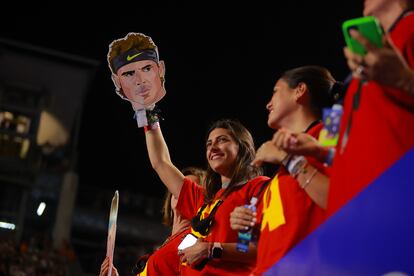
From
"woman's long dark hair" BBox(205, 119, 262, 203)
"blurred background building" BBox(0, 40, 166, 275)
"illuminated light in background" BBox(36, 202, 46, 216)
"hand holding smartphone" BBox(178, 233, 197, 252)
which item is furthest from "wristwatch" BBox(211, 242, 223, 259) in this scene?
"illuminated light in background" BBox(36, 202, 46, 216)

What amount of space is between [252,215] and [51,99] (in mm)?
19419

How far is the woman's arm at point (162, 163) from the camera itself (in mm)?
3797

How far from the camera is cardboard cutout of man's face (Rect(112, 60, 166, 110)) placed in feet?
11.8

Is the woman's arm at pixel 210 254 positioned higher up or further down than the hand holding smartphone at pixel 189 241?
further down

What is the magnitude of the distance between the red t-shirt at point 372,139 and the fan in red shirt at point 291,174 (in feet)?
0.78

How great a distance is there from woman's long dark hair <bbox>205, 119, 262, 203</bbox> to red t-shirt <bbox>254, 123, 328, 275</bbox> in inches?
36.4

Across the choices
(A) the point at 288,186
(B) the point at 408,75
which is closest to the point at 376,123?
(B) the point at 408,75

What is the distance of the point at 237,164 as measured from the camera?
133 inches

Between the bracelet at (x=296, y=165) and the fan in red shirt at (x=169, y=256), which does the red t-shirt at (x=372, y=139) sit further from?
the fan in red shirt at (x=169, y=256)

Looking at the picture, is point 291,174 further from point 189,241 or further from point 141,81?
point 141,81

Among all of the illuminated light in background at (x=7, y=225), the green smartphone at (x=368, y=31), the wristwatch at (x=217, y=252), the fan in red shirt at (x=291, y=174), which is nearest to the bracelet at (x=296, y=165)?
the fan in red shirt at (x=291, y=174)

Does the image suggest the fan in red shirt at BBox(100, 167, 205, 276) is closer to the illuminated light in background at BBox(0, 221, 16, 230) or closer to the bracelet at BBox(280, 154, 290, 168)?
the bracelet at BBox(280, 154, 290, 168)

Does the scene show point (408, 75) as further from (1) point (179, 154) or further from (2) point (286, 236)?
(1) point (179, 154)

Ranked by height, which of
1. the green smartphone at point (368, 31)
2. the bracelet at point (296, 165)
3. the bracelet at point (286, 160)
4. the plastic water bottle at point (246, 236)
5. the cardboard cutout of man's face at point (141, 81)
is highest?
the cardboard cutout of man's face at point (141, 81)
